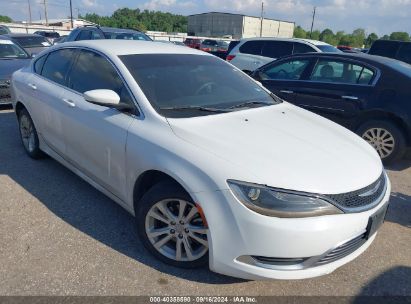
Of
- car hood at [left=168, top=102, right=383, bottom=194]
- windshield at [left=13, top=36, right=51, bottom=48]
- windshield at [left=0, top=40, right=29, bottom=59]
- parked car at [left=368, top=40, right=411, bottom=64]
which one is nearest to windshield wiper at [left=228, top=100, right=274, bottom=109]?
car hood at [left=168, top=102, right=383, bottom=194]

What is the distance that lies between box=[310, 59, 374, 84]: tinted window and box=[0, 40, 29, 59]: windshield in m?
6.87

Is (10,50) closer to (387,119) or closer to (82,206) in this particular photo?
(82,206)

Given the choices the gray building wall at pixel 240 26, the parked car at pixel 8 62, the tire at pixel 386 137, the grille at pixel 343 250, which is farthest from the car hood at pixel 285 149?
the gray building wall at pixel 240 26

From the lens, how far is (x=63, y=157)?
3.83 m

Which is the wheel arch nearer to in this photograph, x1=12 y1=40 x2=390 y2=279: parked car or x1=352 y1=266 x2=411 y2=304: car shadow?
x1=12 y1=40 x2=390 y2=279: parked car

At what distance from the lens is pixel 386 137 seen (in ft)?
16.2

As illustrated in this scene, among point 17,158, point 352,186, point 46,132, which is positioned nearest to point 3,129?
point 17,158

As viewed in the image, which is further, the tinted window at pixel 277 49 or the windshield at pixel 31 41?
the windshield at pixel 31 41

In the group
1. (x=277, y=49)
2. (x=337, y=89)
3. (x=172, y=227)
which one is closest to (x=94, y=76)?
(x=172, y=227)

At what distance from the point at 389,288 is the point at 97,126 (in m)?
2.60

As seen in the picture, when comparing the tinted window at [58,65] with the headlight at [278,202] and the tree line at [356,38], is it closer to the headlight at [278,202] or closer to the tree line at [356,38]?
the headlight at [278,202]

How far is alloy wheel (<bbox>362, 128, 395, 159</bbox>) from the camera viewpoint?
4905 millimetres

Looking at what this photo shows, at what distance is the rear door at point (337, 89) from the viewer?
16.8 feet

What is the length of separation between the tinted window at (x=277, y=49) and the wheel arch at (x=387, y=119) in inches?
191
